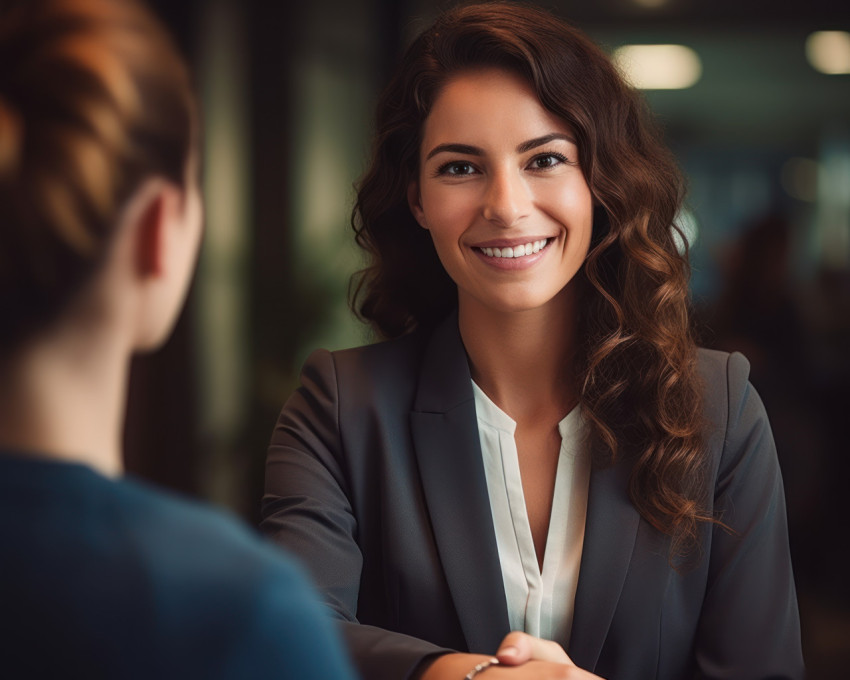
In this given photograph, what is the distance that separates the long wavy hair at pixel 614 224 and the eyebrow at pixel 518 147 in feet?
0.11

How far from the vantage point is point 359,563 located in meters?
1.63

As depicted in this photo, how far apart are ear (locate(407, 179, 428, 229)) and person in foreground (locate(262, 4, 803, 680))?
0.04 metres

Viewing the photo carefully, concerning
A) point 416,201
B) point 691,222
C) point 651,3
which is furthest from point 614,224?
point 651,3

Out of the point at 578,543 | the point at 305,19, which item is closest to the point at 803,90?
the point at 305,19

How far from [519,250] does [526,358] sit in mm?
237

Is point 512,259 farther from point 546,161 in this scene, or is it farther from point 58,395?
point 58,395

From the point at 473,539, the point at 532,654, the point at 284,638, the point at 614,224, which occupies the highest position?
the point at 614,224

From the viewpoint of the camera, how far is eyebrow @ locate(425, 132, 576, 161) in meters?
1.62

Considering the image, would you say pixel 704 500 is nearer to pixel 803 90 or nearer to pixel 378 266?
pixel 378 266

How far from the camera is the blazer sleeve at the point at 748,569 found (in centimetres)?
154

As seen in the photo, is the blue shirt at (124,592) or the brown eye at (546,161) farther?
the brown eye at (546,161)

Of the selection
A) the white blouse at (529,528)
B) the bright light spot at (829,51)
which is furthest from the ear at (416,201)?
the bright light spot at (829,51)

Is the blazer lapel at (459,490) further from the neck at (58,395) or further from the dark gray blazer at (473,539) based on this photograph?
the neck at (58,395)

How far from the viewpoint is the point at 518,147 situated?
63.8 inches
